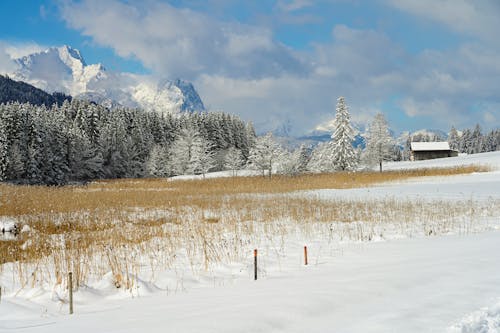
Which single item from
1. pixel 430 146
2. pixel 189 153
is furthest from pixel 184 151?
pixel 430 146

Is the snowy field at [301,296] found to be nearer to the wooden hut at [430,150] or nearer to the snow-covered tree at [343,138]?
the snow-covered tree at [343,138]

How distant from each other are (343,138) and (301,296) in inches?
2031

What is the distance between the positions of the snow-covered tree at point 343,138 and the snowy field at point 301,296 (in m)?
46.6

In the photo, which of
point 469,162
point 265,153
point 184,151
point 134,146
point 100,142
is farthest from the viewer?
point 134,146

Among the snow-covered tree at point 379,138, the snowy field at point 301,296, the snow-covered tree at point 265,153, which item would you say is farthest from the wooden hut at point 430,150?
the snowy field at point 301,296

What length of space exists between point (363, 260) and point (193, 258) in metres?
3.45

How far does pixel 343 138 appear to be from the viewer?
53.8 metres

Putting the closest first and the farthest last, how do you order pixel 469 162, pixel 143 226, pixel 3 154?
1. pixel 143 226
2. pixel 3 154
3. pixel 469 162

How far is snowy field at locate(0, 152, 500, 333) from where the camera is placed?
3.42 metres

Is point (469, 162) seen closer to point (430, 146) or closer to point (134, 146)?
point (430, 146)

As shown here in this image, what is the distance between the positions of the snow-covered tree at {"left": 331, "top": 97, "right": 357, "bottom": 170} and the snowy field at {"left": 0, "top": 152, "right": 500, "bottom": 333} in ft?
153

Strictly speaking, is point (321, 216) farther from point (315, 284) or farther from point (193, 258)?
point (315, 284)

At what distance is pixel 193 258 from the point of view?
25.4 ft

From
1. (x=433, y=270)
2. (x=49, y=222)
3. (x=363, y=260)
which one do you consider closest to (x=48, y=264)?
(x=49, y=222)
